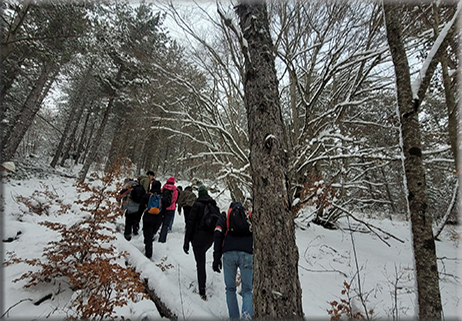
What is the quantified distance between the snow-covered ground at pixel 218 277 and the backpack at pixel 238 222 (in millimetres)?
1191

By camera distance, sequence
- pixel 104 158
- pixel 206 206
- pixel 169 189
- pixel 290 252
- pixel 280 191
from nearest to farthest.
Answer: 1. pixel 290 252
2. pixel 280 191
3. pixel 206 206
4. pixel 169 189
5. pixel 104 158

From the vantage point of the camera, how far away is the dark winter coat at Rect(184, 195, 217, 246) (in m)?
3.47

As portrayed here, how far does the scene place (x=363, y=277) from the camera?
4.29 meters

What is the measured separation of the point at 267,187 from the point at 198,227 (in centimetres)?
215

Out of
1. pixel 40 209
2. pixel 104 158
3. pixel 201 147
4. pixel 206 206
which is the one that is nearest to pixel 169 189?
pixel 206 206

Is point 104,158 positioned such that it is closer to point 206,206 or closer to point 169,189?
point 169,189

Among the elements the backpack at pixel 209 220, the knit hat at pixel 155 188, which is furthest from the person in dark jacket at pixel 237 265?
the knit hat at pixel 155 188

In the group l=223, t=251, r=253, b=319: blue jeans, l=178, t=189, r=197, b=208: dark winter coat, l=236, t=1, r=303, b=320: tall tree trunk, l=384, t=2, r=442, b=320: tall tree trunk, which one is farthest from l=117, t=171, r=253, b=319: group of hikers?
l=384, t=2, r=442, b=320: tall tree trunk

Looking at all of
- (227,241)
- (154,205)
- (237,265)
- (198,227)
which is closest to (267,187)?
(227,241)

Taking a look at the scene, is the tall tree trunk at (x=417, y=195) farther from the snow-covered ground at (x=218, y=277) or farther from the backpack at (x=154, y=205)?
the backpack at (x=154, y=205)

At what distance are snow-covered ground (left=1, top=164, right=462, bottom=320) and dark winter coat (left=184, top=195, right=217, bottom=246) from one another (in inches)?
30.4

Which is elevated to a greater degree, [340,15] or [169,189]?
[340,15]

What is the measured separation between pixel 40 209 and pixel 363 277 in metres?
9.07

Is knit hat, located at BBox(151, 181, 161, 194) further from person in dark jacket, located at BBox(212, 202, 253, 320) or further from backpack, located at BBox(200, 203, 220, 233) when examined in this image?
person in dark jacket, located at BBox(212, 202, 253, 320)
